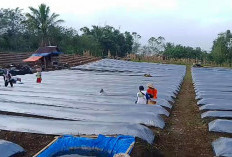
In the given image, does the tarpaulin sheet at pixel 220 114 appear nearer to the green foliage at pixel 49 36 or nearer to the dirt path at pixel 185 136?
the dirt path at pixel 185 136

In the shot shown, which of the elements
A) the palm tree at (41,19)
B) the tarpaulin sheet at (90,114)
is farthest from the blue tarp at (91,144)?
the palm tree at (41,19)

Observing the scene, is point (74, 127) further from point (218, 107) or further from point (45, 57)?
point (45, 57)

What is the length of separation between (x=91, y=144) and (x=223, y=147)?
223cm

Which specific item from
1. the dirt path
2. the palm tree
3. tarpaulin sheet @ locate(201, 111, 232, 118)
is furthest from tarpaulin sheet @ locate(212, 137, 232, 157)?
the palm tree

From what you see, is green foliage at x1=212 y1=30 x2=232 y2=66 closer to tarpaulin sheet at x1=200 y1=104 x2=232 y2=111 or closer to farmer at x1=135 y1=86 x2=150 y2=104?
tarpaulin sheet at x1=200 y1=104 x2=232 y2=111

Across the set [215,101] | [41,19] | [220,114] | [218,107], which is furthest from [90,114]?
[41,19]

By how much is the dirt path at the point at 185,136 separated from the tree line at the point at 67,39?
20707 millimetres

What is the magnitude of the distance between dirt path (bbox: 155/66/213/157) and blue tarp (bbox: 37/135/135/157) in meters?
0.87

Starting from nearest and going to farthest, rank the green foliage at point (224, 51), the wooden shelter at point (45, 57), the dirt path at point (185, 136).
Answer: the dirt path at point (185, 136) → the wooden shelter at point (45, 57) → the green foliage at point (224, 51)

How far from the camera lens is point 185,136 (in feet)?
19.2

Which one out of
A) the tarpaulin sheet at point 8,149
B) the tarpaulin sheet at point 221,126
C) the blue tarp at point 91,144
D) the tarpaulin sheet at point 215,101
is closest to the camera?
the tarpaulin sheet at point 8,149

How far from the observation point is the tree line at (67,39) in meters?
26.1

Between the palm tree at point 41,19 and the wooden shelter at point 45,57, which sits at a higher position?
the palm tree at point 41,19

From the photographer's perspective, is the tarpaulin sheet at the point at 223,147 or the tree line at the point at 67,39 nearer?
the tarpaulin sheet at the point at 223,147
